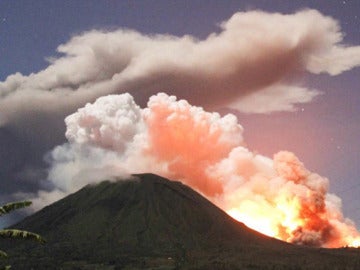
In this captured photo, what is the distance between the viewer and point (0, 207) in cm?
3055

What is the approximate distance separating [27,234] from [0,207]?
8.00ft

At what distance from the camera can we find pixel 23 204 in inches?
1244

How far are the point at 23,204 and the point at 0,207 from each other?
1.49 m

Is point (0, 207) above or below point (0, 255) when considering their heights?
above

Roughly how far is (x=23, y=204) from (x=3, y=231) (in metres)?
2.52

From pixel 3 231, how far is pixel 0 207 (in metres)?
1.71

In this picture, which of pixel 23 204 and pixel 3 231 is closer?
pixel 3 231

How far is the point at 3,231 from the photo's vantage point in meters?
29.5

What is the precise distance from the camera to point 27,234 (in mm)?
29812

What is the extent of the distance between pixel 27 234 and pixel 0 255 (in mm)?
1993

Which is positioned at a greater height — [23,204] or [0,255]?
[23,204]
